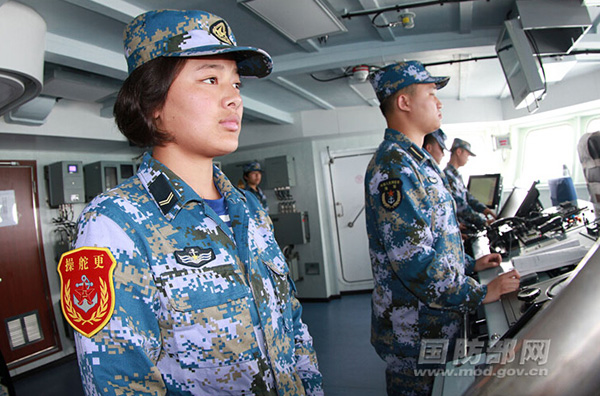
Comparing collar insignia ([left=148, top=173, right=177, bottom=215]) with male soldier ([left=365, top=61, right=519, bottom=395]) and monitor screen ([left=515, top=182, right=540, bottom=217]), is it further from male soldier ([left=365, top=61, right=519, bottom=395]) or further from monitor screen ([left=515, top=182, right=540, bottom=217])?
monitor screen ([left=515, top=182, right=540, bottom=217])

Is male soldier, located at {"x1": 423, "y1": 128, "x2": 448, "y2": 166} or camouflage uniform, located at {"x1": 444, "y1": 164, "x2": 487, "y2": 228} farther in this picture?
camouflage uniform, located at {"x1": 444, "y1": 164, "x2": 487, "y2": 228}

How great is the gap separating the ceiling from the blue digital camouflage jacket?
1549 millimetres

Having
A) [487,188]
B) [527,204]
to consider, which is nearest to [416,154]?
[527,204]

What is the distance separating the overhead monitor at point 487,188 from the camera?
5.18 m

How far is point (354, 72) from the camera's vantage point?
4504 mm

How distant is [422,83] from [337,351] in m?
3.42

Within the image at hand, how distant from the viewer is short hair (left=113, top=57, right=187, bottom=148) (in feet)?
3.18

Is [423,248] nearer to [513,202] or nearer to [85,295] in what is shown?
[85,295]

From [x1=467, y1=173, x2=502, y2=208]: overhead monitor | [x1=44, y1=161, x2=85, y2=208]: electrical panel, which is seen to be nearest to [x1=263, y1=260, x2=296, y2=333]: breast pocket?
[x1=467, y1=173, x2=502, y2=208]: overhead monitor

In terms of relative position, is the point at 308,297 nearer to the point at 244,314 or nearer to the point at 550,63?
the point at 550,63

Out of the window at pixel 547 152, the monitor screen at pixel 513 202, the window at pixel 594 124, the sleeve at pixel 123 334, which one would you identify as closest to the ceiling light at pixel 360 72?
the monitor screen at pixel 513 202

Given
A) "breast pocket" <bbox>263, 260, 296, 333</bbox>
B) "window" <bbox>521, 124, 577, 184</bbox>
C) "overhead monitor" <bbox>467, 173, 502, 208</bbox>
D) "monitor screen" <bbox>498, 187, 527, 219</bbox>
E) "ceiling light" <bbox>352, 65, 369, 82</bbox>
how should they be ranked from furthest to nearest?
"window" <bbox>521, 124, 577, 184</bbox> < "overhead monitor" <bbox>467, 173, 502, 208</bbox> < "ceiling light" <bbox>352, 65, 369, 82</bbox> < "monitor screen" <bbox>498, 187, 527, 219</bbox> < "breast pocket" <bbox>263, 260, 296, 333</bbox>

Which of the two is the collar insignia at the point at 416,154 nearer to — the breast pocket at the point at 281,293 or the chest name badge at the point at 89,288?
the breast pocket at the point at 281,293

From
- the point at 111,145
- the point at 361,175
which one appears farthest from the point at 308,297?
the point at 111,145
